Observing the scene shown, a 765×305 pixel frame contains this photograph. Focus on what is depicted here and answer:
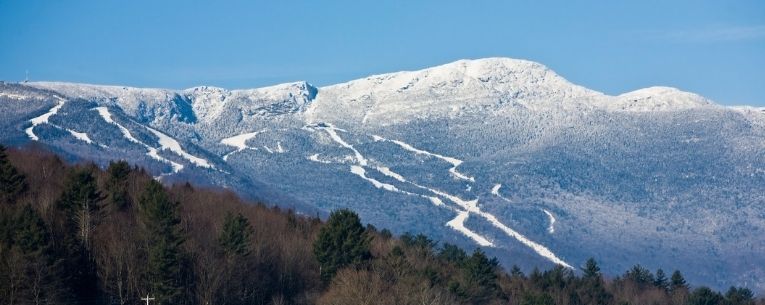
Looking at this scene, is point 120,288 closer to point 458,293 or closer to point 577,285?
point 458,293

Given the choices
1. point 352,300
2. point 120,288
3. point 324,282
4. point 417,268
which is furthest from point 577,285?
point 120,288

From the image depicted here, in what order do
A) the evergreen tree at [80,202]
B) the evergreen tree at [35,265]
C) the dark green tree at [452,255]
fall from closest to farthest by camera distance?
1. the evergreen tree at [35,265]
2. the evergreen tree at [80,202]
3. the dark green tree at [452,255]

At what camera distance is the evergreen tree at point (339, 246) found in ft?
356

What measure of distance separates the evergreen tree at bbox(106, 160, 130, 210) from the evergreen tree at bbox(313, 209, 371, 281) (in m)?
15.7

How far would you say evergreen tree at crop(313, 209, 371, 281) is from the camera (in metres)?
109

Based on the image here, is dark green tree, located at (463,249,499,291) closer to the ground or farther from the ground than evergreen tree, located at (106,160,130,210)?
closer to the ground

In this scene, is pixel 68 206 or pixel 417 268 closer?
pixel 68 206

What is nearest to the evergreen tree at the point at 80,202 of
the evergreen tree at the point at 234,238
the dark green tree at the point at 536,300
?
the evergreen tree at the point at 234,238

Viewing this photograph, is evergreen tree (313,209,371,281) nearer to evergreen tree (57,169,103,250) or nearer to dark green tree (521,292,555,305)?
dark green tree (521,292,555,305)

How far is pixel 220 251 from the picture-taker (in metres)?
103

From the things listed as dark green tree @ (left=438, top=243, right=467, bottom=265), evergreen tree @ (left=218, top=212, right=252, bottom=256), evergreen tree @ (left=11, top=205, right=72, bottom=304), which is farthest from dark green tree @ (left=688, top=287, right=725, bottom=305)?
evergreen tree @ (left=11, top=205, right=72, bottom=304)

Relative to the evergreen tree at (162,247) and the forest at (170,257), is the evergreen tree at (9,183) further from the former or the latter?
the evergreen tree at (162,247)

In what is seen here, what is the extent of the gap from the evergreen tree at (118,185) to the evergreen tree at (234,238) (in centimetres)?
876

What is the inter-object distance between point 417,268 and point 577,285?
38.6 m
